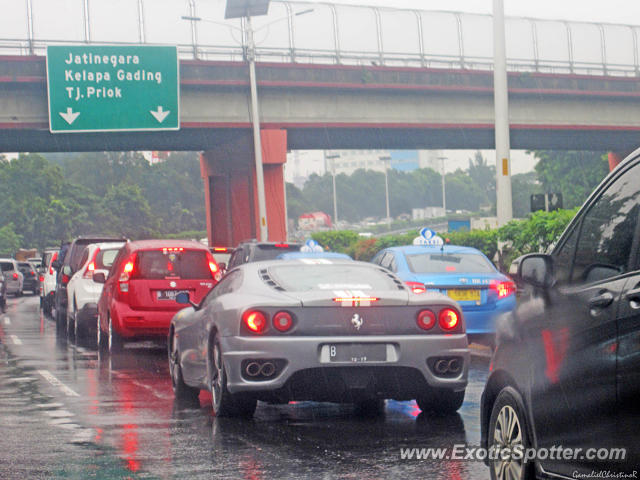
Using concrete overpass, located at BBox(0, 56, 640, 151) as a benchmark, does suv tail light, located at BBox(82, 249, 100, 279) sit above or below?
below

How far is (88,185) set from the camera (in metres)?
152

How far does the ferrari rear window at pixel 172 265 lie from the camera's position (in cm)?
1694

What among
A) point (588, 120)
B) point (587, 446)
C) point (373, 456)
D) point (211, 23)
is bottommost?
point (373, 456)

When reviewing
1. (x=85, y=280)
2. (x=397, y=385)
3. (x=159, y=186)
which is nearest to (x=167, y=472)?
(x=397, y=385)

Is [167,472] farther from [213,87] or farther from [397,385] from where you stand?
[213,87]

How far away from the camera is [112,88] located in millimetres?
38469

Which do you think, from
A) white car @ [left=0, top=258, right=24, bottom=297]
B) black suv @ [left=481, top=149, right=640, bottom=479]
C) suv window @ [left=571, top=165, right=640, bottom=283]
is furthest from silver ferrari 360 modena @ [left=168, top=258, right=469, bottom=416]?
white car @ [left=0, top=258, right=24, bottom=297]

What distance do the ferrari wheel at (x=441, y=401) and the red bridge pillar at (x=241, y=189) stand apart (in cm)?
3297

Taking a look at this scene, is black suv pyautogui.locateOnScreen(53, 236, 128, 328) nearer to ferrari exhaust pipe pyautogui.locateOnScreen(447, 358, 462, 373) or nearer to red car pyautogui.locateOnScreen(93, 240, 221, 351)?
red car pyautogui.locateOnScreen(93, 240, 221, 351)

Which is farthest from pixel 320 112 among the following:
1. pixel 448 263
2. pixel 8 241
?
pixel 8 241

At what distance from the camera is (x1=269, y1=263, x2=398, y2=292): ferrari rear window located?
31.8ft

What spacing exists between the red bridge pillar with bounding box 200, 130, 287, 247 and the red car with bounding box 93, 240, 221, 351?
25149mm

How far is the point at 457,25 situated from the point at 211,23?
31.4 ft

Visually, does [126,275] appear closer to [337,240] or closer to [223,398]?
[223,398]
